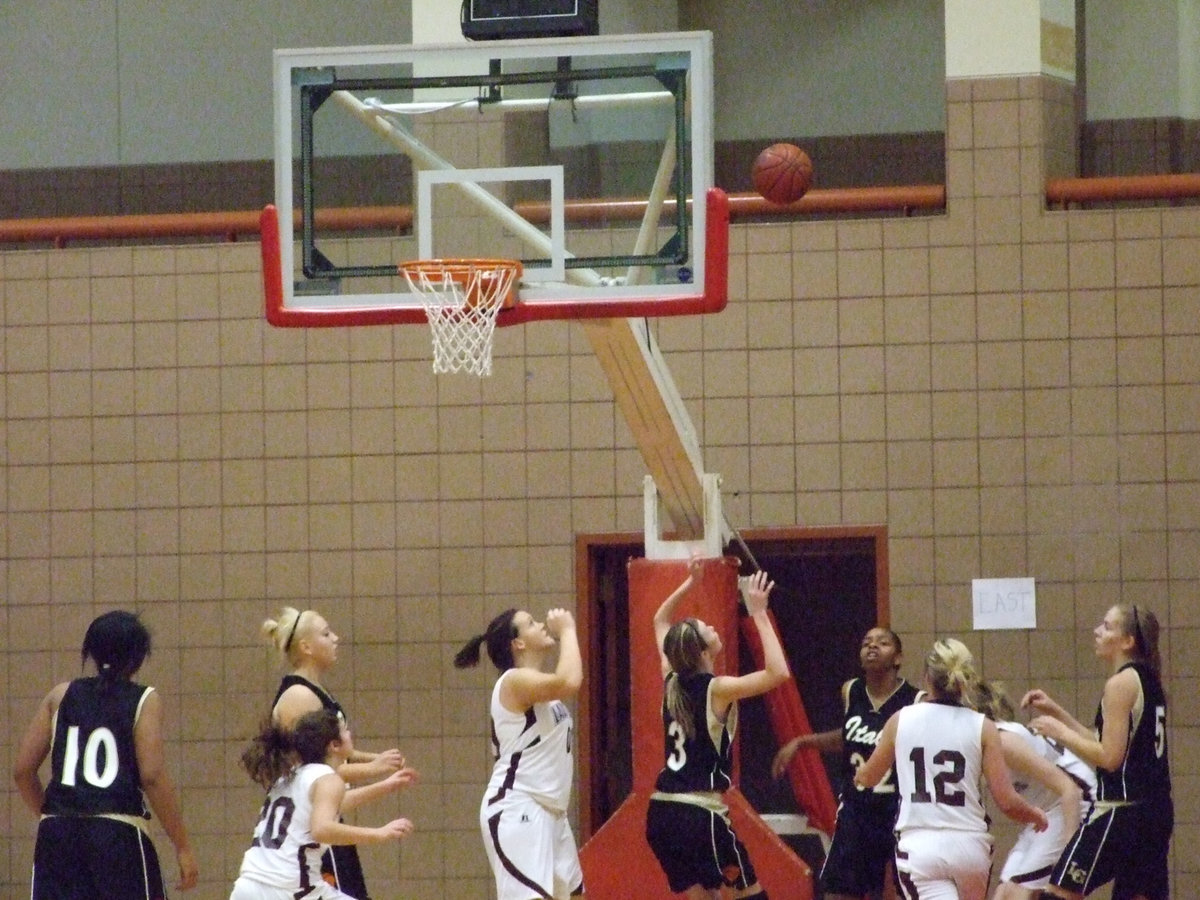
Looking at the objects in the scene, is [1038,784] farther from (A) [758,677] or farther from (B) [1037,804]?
(A) [758,677]

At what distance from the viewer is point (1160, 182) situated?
8.99 m

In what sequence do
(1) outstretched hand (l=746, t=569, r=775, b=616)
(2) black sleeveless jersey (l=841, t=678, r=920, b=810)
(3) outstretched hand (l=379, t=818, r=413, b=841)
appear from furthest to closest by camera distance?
(2) black sleeveless jersey (l=841, t=678, r=920, b=810), (1) outstretched hand (l=746, t=569, r=775, b=616), (3) outstretched hand (l=379, t=818, r=413, b=841)

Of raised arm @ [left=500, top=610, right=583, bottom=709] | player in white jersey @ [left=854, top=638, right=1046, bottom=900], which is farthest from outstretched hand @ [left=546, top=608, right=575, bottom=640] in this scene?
player in white jersey @ [left=854, top=638, right=1046, bottom=900]

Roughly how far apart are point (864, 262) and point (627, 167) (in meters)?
2.67

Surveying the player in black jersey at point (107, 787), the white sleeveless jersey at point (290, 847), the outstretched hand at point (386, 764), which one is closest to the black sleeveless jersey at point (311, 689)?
the outstretched hand at point (386, 764)

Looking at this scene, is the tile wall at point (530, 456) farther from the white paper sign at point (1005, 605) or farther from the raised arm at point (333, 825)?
the raised arm at point (333, 825)

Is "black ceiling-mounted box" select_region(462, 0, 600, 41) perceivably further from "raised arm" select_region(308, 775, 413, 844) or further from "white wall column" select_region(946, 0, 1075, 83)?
"raised arm" select_region(308, 775, 413, 844)

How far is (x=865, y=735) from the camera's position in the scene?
293 inches

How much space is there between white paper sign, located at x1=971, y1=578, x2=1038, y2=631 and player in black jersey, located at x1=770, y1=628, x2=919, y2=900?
1.39 meters

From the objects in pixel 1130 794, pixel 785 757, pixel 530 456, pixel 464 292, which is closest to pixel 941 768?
pixel 1130 794

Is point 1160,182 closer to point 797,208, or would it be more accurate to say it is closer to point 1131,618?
point 797,208

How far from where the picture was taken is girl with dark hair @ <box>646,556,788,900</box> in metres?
6.78

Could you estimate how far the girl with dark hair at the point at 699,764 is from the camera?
678cm

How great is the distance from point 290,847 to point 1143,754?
323 centimetres
